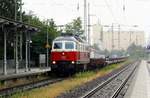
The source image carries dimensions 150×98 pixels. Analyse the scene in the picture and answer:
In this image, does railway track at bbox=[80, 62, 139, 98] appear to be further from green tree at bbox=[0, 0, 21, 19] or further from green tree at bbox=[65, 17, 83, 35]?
green tree at bbox=[65, 17, 83, 35]

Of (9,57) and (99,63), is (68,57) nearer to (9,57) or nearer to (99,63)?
(9,57)

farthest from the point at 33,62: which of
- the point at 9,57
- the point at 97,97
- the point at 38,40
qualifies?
the point at 97,97

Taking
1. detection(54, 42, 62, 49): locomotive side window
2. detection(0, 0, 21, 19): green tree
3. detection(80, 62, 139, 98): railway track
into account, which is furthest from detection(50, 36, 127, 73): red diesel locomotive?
detection(0, 0, 21, 19): green tree

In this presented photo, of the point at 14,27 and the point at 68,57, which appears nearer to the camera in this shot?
the point at 14,27

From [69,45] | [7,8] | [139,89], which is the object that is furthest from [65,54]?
[7,8]

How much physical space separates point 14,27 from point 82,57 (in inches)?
405

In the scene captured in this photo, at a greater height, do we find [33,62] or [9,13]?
[9,13]

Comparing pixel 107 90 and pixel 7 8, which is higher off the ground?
Answer: pixel 7 8

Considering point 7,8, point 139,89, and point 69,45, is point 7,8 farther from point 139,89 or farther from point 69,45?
point 139,89

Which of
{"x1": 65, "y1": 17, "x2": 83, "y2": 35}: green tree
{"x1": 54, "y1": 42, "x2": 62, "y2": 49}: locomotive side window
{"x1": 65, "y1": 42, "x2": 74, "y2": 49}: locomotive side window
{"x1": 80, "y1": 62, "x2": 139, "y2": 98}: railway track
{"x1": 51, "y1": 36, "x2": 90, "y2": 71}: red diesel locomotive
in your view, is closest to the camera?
{"x1": 80, "y1": 62, "x2": 139, "y2": 98}: railway track

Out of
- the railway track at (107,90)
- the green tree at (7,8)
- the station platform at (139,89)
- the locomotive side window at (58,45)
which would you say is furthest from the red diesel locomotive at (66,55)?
the green tree at (7,8)

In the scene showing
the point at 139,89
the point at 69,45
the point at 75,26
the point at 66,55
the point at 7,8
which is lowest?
the point at 139,89

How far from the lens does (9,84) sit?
99.6ft

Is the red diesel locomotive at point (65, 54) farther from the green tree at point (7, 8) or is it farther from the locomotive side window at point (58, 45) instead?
the green tree at point (7, 8)
